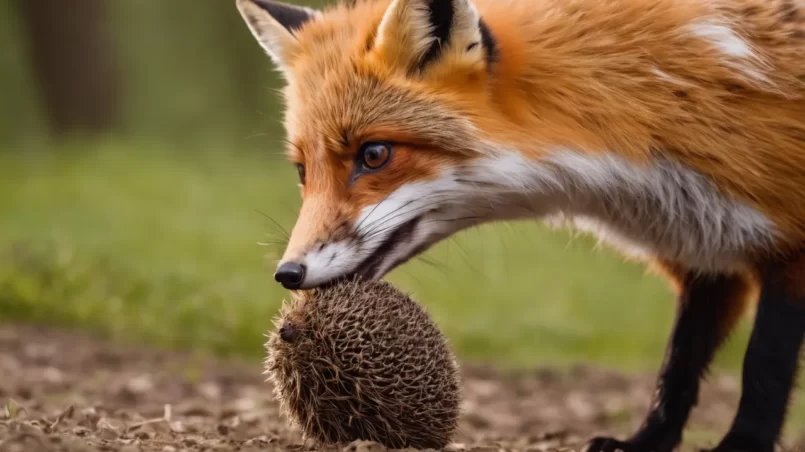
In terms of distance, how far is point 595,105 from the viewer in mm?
4805

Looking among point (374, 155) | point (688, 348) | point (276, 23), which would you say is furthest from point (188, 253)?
point (374, 155)

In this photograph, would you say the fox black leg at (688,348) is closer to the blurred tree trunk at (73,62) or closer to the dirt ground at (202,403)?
the dirt ground at (202,403)

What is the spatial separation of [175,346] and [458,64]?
5417mm

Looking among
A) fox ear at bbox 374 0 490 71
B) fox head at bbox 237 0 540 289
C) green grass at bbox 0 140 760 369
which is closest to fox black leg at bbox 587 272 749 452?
green grass at bbox 0 140 760 369

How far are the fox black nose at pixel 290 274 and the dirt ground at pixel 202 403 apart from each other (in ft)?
2.43

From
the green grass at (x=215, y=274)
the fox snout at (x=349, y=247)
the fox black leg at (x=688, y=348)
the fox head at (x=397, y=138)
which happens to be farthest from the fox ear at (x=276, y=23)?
the fox black leg at (x=688, y=348)

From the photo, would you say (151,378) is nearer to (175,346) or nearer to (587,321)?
(175,346)

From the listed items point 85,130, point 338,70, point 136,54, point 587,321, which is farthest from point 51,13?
point 338,70

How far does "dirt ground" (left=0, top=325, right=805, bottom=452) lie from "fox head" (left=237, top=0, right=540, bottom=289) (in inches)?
37.3

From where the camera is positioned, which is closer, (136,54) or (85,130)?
(85,130)

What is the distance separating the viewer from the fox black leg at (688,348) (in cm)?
552

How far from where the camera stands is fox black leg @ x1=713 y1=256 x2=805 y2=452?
471cm

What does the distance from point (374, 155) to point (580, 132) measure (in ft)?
3.34

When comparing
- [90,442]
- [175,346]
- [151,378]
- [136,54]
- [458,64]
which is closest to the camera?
[90,442]
